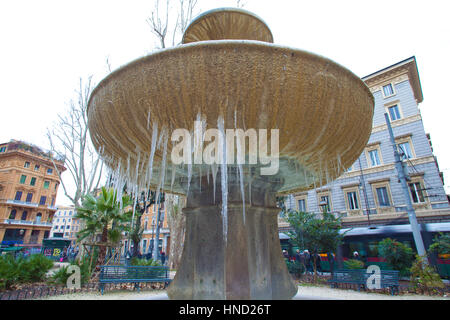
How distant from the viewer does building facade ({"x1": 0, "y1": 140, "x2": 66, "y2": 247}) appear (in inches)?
1447

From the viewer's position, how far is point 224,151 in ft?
8.95

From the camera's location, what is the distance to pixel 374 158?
19.3 m

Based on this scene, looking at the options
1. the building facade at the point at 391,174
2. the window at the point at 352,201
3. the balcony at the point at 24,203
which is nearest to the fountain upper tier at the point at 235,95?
the building facade at the point at 391,174

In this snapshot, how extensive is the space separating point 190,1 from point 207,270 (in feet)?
52.2

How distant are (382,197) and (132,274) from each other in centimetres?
1703

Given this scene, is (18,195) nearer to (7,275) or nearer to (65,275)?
(65,275)

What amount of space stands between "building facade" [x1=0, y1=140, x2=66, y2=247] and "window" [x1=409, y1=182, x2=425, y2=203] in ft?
135

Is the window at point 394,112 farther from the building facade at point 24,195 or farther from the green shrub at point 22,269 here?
the building facade at point 24,195

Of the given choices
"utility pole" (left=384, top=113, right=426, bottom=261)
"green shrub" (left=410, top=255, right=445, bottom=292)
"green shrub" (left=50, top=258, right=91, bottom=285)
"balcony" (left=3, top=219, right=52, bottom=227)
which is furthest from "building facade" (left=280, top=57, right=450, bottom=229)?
"balcony" (left=3, top=219, right=52, bottom=227)

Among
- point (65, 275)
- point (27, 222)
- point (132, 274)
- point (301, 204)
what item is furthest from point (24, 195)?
point (132, 274)

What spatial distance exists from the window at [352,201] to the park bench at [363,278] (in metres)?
11.1

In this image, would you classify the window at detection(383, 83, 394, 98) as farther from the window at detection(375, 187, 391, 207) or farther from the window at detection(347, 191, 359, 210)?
the window at detection(347, 191, 359, 210)
